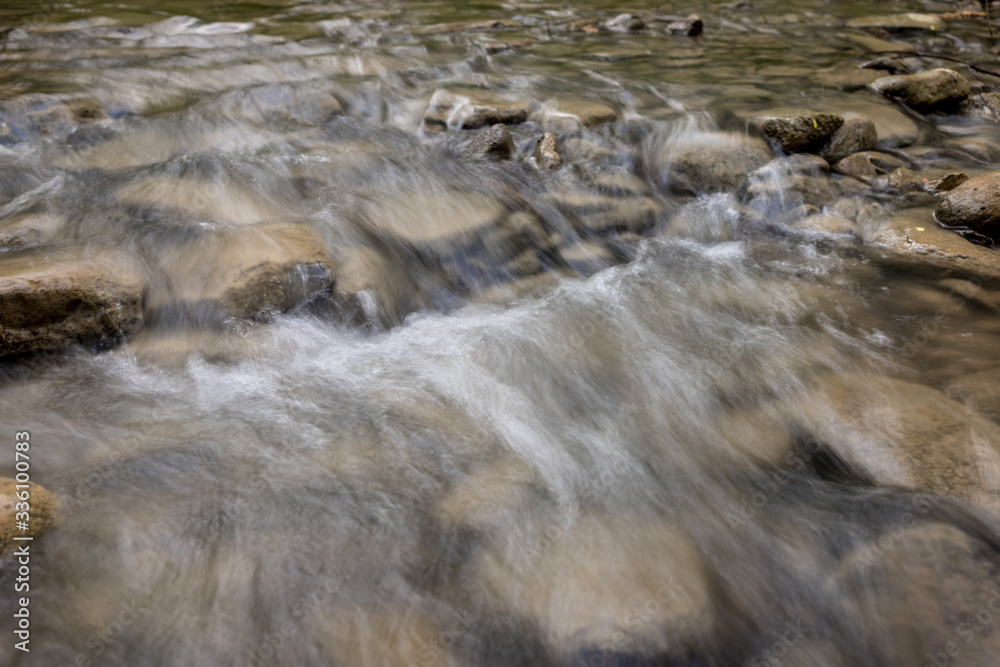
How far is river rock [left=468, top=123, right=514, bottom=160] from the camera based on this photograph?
21.3 ft

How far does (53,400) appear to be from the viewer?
3682mm

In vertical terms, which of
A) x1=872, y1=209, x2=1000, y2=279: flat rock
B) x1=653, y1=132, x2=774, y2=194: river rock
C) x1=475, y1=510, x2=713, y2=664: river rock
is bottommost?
x1=475, y1=510, x2=713, y2=664: river rock

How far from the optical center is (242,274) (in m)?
4.31

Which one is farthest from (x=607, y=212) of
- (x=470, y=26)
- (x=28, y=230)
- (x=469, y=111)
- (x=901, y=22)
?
(x=901, y=22)

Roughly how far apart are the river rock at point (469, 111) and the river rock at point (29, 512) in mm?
5434

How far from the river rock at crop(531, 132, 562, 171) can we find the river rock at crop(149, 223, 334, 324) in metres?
2.85

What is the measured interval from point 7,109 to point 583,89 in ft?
21.2

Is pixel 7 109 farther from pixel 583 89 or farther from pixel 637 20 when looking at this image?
pixel 637 20

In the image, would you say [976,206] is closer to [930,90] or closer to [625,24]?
[930,90]

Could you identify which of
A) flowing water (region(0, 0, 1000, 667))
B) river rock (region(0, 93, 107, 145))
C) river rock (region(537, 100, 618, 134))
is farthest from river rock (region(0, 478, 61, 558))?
river rock (region(537, 100, 618, 134))

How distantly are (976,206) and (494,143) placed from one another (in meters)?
4.73

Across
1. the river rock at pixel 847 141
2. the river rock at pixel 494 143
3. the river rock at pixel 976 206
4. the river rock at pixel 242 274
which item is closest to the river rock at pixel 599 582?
the river rock at pixel 242 274

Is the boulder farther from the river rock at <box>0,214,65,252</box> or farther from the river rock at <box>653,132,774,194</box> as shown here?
the river rock at <box>0,214,65,252</box>

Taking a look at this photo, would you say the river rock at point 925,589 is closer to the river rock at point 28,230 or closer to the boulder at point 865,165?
the boulder at point 865,165
